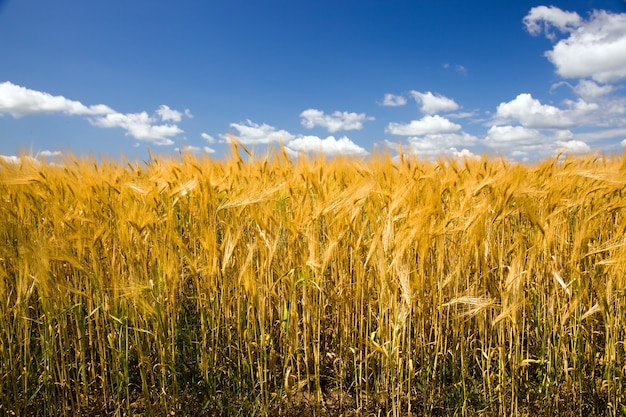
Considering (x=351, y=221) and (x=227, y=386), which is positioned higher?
(x=351, y=221)

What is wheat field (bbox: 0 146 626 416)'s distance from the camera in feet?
6.30

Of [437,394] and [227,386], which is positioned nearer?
[227,386]

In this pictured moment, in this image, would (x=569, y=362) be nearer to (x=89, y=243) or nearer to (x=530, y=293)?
(x=530, y=293)

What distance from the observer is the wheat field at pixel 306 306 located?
192cm

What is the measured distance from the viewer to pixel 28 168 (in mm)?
2514

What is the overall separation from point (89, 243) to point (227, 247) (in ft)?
1.90

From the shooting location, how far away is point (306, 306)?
2.05 metres

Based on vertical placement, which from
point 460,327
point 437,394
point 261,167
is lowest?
point 437,394

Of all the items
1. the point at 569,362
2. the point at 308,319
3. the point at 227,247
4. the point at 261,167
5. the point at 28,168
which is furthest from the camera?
the point at 261,167

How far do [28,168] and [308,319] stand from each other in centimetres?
173

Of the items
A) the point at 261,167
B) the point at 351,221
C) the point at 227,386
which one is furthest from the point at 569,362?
the point at 261,167

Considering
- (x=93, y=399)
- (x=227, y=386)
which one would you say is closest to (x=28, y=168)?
(x=93, y=399)

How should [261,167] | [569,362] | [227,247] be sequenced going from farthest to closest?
[261,167] < [569,362] < [227,247]

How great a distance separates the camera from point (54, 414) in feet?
6.66
